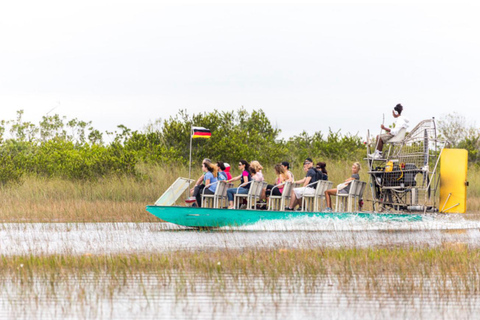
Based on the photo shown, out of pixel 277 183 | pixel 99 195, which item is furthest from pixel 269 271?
pixel 99 195

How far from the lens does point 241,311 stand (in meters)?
8.27

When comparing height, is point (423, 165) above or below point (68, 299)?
above

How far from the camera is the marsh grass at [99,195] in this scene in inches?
927

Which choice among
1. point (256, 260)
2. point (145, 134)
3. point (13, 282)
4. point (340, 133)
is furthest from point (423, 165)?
point (340, 133)

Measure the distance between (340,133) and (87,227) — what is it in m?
28.7

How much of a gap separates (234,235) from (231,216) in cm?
129

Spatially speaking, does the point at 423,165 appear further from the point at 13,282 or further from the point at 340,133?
the point at 340,133

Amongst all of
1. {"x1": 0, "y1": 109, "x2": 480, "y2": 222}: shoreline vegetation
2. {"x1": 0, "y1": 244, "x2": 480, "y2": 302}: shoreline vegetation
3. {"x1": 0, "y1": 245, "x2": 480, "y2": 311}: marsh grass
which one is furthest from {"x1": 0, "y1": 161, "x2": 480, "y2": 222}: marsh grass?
{"x1": 0, "y1": 245, "x2": 480, "y2": 311}: marsh grass

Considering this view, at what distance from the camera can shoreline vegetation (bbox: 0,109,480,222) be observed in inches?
972

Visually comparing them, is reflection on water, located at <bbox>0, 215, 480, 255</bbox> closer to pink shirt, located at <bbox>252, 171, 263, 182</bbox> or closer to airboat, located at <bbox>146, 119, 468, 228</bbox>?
airboat, located at <bbox>146, 119, 468, 228</bbox>

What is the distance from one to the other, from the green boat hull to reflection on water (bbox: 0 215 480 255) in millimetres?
114

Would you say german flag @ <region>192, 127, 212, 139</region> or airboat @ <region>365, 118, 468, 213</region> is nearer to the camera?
airboat @ <region>365, 118, 468, 213</region>

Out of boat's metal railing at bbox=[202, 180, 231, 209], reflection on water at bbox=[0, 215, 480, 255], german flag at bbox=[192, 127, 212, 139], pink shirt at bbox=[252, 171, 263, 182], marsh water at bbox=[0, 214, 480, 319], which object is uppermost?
german flag at bbox=[192, 127, 212, 139]

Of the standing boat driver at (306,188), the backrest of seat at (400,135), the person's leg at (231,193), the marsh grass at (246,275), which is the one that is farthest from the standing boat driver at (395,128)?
the marsh grass at (246,275)
